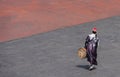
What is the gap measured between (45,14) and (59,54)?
6358 mm

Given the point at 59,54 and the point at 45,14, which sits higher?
the point at 45,14

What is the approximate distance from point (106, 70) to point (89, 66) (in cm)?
75

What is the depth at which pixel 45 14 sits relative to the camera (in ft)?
70.4

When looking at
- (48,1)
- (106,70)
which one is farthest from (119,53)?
(48,1)

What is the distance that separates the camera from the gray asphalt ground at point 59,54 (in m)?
13.7

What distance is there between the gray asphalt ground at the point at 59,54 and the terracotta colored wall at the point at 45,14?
40.1 inches

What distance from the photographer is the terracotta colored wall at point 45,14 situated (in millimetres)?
19277

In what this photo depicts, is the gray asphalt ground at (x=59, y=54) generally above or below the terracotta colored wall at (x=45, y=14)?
below

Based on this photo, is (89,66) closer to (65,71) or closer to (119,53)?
(65,71)

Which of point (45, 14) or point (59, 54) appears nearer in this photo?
point (59, 54)

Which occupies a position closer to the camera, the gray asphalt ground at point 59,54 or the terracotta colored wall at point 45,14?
the gray asphalt ground at point 59,54

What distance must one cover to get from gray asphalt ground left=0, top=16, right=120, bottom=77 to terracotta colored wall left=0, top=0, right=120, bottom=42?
1.02m

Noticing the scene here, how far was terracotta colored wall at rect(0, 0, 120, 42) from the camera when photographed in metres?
19.3

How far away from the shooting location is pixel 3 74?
44.5ft
